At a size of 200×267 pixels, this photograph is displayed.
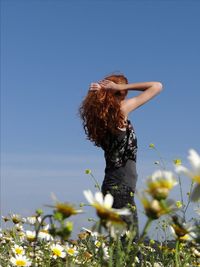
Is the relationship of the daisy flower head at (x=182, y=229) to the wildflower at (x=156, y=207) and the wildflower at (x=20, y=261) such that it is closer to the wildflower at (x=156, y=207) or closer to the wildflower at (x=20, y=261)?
the wildflower at (x=156, y=207)

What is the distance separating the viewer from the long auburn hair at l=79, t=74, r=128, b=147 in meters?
4.36

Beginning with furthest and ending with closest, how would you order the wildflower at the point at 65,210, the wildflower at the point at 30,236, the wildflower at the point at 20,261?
1. the wildflower at the point at 20,261
2. the wildflower at the point at 30,236
3. the wildflower at the point at 65,210

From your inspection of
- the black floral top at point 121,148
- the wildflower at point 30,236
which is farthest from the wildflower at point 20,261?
the black floral top at point 121,148

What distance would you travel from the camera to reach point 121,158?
4.39m

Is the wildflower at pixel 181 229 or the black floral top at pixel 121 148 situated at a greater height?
the black floral top at pixel 121 148

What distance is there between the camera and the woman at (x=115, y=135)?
432 centimetres

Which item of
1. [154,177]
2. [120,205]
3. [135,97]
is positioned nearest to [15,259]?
[154,177]

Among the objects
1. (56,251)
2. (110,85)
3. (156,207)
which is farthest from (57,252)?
(110,85)

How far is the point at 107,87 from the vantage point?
4.54 m

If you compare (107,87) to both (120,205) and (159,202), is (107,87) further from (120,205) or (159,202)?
(159,202)

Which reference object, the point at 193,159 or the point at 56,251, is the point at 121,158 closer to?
the point at 56,251

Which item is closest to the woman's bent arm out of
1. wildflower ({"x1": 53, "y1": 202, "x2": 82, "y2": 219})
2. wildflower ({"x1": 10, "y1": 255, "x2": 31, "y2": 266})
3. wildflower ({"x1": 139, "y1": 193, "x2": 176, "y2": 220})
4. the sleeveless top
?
the sleeveless top

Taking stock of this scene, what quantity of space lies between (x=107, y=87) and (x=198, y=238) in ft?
10.1

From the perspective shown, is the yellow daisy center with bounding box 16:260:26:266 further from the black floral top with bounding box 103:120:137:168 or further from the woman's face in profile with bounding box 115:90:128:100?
the woman's face in profile with bounding box 115:90:128:100
